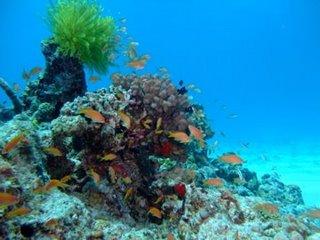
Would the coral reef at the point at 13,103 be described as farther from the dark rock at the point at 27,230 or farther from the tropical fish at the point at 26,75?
the dark rock at the point at 27,230

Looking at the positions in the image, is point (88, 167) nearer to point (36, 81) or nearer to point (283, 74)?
point (36, 81)

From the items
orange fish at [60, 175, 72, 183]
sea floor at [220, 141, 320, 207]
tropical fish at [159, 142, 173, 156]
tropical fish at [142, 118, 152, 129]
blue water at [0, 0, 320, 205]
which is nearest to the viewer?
orange fish at [60, 175, 72, 183]

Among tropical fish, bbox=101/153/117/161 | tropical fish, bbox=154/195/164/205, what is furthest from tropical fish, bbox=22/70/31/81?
tropical fish, bbox=154/195/164/205

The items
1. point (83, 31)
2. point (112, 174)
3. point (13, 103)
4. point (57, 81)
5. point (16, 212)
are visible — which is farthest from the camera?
point (13, 103)

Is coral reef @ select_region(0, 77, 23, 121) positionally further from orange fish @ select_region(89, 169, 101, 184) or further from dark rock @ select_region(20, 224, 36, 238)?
dark rock @ select_region(20, 224, 36, 238)

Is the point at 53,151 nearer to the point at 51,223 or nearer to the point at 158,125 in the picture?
the point at 51,223

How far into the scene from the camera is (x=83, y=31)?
8719mm

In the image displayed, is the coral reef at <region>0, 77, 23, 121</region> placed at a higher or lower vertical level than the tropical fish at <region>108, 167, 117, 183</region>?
higher

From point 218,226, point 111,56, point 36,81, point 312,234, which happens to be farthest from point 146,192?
point 36,81

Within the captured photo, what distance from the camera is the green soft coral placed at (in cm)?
871

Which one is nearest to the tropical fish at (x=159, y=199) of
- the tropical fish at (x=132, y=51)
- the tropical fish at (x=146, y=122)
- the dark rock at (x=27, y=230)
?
the tropical fish at (x=146, y=122)

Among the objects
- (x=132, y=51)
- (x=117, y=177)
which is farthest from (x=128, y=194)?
(x=132, y=51)

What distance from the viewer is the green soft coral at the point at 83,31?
8.71 meters

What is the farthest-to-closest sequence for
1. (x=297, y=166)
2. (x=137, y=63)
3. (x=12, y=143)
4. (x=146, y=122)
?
(x=297, y=166)
(x=137, y=63)
(x=146, y=122)
(x=12, y=143)
